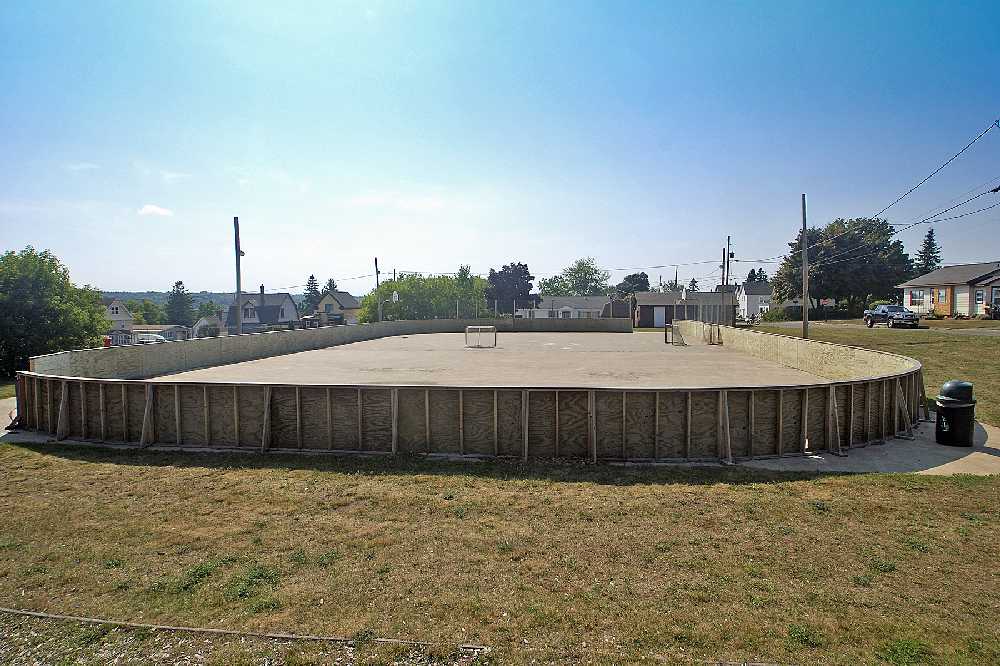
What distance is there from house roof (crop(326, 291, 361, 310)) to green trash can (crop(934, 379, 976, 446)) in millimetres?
94755

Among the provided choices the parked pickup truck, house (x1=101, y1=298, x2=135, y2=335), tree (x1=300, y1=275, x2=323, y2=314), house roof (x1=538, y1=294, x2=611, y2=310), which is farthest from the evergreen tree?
the parked pickup truck

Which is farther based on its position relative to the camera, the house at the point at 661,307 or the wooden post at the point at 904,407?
the house at the point at 661,307

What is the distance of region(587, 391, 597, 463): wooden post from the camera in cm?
1016

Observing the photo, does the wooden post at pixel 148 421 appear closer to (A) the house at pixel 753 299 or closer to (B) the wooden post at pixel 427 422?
(B) the wooden post at pixel 427 422

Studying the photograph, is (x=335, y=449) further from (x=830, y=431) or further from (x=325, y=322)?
(x=325, y=322)

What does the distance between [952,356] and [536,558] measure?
89.4 feet

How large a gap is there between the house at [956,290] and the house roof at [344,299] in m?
81.9

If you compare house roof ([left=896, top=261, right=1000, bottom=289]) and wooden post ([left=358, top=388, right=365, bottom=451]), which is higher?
house roof ([left=896, top=261, right=1000, bottom=289])

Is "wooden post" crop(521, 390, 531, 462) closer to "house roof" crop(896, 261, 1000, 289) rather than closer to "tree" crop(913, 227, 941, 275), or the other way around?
"house roof" crop(896, 261, 1000, 289)

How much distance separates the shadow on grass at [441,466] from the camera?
9172 mm

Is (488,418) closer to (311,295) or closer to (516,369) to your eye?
(516,369)

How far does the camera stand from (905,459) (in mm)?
10484

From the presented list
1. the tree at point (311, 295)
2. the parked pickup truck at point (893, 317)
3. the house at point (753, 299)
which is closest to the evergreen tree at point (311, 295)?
the tree at point (311, 295)

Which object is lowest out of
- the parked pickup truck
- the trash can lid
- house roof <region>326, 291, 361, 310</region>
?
the trash can lid
